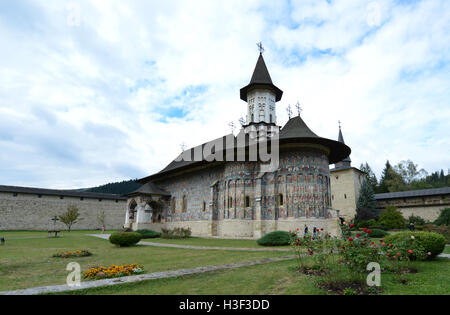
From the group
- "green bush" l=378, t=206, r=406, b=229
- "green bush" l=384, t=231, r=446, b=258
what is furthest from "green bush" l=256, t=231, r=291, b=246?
"green bush" l=378, t=206, r=406, b=229

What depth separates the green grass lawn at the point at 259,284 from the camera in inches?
214

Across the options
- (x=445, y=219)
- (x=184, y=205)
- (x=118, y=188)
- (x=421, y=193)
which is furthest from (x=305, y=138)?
(x=118, y=188)

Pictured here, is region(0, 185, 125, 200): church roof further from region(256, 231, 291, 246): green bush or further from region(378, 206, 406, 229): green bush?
region(378, 206, 406, 229): green bush

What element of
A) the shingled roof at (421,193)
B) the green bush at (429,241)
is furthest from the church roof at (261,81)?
the green bush at (429,241)

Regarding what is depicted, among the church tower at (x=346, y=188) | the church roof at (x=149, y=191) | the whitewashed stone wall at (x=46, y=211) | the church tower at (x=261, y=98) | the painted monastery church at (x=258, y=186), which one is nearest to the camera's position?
the painted monastery church at (x=258, y=186)

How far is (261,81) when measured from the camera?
2906cm

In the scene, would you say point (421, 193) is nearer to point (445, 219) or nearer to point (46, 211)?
point (445, 219)

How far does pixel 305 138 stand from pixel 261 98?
35.7 feet

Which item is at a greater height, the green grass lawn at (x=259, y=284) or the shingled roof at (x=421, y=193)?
the shingled roof at (x=421, y=193)

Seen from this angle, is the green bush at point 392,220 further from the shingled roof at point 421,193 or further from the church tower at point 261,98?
the church tower at point 261,98

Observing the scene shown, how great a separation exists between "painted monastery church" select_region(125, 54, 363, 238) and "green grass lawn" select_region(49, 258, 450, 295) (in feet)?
42.2

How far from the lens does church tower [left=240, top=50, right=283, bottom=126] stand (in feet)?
95.2
